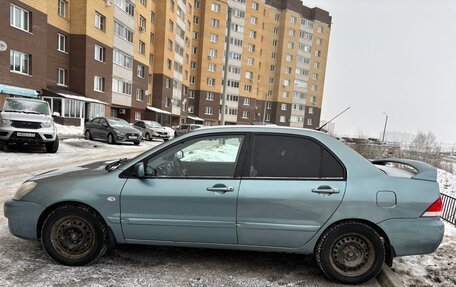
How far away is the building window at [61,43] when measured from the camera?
84.8ft

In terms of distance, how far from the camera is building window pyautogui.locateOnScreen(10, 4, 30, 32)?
20.9 m

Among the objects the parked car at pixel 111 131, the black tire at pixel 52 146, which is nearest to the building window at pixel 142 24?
the parked car at pixel 111 131

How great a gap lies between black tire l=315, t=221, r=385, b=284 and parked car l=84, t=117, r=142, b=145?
16.3m

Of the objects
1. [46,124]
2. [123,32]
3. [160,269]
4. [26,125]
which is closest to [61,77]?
[123,32]

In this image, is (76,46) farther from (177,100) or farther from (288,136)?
(288,136)

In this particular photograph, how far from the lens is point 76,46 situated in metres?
26.7

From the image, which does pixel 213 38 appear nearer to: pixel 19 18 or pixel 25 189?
pixel 19 18

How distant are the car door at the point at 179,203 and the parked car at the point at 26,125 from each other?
9.51 m

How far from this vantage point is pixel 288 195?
3.18m

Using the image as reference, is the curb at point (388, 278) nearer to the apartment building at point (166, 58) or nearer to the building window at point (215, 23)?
the apartment building at point (166, 58)

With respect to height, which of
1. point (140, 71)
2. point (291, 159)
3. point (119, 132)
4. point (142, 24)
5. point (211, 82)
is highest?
point (142, 24)

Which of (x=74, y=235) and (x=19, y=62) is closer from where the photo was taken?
(x=74, y=235)

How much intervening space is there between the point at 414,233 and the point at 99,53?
30645mm

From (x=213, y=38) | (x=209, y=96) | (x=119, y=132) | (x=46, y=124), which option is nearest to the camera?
(x=46, y=124)
